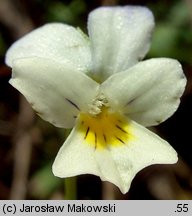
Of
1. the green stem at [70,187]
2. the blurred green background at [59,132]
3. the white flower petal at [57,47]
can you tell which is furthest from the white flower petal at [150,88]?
the blurred green background at [59,132]

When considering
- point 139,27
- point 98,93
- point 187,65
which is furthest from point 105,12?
point 187,65

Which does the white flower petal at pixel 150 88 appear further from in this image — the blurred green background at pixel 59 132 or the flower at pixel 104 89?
the blurred green background at pixel 59 132

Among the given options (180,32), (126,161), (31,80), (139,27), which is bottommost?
(126,161)

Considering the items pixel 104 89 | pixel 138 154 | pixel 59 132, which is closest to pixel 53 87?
pixel 104 89

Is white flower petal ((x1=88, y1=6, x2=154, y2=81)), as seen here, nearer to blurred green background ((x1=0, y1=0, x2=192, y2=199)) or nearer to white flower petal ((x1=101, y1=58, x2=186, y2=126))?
white flower petal ((x1=101, y1=58, x2=186, y2=126))
